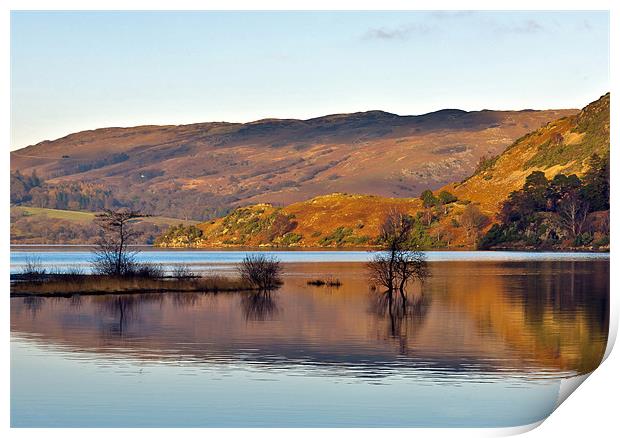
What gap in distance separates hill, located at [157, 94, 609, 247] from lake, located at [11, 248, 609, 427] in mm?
108762

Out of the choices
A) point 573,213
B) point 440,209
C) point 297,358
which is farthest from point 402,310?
point 440,209

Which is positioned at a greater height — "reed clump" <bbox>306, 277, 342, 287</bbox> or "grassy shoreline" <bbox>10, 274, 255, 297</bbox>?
"grassy shoreline" <bbox>10, 274, 255, 297</bbox>

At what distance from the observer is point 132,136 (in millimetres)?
196750

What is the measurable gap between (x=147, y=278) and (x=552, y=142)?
446 ft

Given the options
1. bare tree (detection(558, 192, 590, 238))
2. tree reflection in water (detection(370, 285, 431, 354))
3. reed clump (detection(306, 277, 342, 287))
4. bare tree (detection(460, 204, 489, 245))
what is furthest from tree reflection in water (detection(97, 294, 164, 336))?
bare tree (detection(460, 204, 489, 245))

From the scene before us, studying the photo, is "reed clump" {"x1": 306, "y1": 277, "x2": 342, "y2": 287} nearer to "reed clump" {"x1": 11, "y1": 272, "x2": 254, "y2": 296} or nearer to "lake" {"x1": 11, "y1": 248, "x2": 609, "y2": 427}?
"reed clump" {"x1": 11, "y1": 272, "x2": 254, "y2": 296}

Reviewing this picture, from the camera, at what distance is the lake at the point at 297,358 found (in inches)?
847

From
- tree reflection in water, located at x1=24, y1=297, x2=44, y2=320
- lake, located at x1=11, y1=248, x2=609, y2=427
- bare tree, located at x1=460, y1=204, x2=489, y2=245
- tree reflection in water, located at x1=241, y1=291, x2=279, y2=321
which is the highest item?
bare tree, located at x1=460, y1=204, x2=489, y2=245

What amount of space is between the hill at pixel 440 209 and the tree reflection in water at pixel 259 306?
4010 inches

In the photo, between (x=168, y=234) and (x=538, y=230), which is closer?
(x=538, y=230)

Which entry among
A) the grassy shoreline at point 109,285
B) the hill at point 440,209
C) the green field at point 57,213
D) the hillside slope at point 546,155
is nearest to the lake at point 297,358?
the grassy shoreline at point 109,285

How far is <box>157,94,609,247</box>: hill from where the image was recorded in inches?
6147
